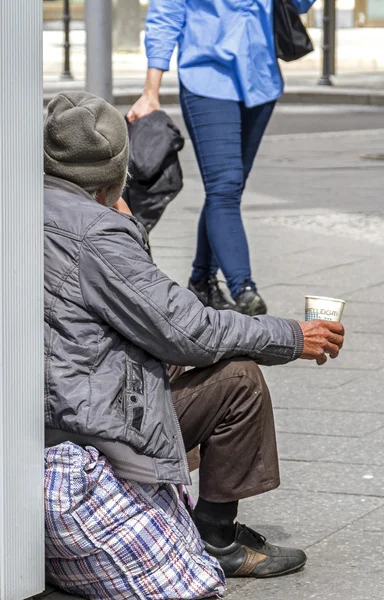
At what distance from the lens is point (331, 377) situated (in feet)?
17.2

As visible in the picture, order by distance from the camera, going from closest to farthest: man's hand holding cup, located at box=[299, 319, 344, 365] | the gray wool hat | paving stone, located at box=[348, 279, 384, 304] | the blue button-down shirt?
the gray wool hat → man's hand holding cup, located at box=[299, 319, 344, 365] → the blue button-down shirt → paving stone, located at box=[348, 279, 384, 304]

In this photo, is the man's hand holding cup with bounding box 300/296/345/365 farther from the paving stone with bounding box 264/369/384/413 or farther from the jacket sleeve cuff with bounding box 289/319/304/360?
the paving stone with bounding box 264/369/384/413

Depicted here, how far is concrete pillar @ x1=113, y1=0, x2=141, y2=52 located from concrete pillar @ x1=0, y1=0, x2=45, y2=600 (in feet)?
103

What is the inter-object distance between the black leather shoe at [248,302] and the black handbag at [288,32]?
1.01 meters

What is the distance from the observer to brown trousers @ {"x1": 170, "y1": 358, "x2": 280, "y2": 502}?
3191mm

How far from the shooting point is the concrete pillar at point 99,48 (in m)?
7.33

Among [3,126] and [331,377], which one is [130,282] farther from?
[331,377]

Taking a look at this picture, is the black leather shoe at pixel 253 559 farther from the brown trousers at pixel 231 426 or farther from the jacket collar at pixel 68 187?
the jacket collar at pixel 68 187

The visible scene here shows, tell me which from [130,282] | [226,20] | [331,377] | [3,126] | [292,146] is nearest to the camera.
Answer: [3,126]

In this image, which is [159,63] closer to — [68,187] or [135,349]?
[68,187]

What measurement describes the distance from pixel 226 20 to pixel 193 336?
122 inches

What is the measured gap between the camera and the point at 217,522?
131 inches

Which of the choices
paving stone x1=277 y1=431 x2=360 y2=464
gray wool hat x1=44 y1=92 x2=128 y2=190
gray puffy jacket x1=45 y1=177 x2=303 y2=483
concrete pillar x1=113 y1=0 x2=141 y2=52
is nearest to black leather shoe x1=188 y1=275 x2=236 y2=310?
paving stone x1=277 y1=431 x2=360 y2=464

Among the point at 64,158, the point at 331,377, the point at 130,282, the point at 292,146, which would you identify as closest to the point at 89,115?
the point at 64,158
